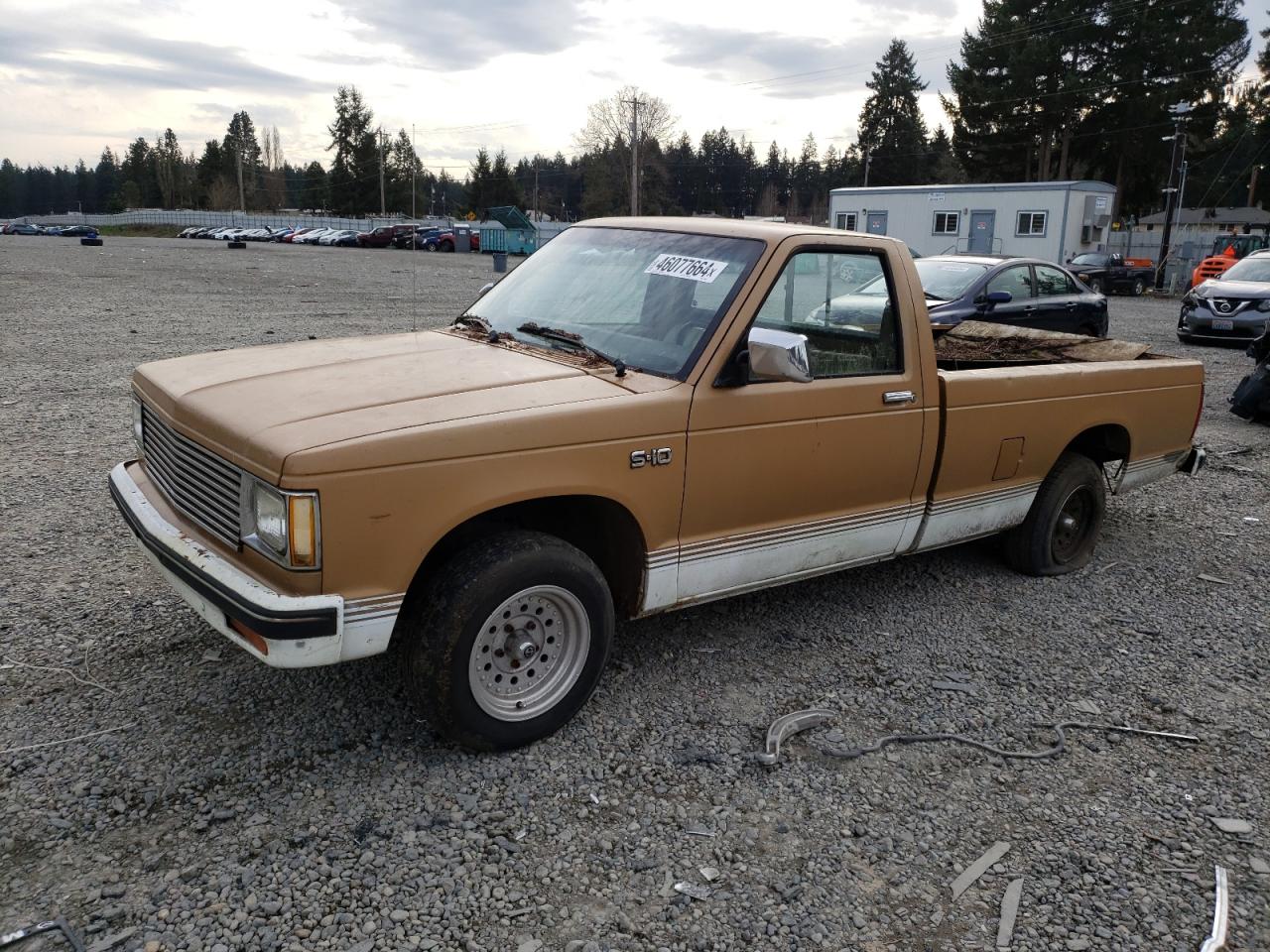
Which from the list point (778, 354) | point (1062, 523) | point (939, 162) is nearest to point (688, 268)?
point (778, 354)

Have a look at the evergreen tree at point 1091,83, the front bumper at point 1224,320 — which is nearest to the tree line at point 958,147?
the evergreen tree at point 1091,83

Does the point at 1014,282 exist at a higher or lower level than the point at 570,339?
higher

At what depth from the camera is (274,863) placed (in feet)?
9.32

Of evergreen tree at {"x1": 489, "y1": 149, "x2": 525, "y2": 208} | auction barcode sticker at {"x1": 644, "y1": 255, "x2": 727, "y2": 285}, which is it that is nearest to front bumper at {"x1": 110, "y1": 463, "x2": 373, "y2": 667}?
auction barcode sticker at {"x1": 644, "y1": 255, "x2": 727, "y2": 285}

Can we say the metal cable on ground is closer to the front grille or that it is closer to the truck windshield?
the truck windshield

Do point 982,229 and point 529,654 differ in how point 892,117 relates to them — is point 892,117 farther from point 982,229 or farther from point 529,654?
point 529,654

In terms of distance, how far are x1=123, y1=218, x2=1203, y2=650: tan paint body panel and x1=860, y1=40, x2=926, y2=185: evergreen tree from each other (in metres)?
80.1

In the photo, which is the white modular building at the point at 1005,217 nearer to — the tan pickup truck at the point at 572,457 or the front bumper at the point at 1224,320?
the front bumper at the point at 1224,320

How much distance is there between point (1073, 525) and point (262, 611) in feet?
15.1

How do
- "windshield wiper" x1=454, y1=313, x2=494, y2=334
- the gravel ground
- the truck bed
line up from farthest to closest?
the truck bed
"windshield wiper" x1=454, y1=313, x2=494, y2=334
the gravel ground

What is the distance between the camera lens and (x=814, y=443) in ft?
13.1

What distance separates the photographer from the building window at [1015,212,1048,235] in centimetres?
3585

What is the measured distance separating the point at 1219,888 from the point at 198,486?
3.53 metres

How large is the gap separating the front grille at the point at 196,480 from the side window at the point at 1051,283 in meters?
11.4
